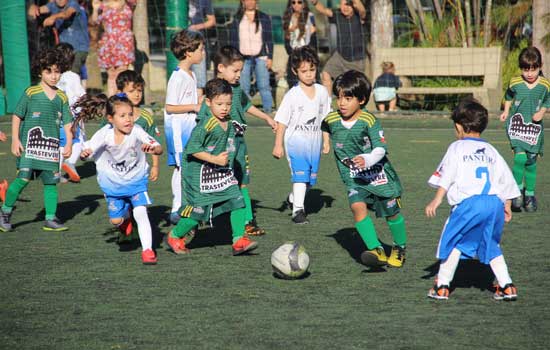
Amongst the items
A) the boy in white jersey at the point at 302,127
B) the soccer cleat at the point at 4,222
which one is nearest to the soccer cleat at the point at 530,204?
the boy in white jersey at the point at 302,127

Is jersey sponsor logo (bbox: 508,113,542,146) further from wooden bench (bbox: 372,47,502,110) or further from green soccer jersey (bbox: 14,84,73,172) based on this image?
wooden bench (bbox: 372,47,502,110)

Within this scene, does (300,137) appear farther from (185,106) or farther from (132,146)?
(132,146)

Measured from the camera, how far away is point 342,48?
17703 mm

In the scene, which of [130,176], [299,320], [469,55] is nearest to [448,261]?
[299,320]

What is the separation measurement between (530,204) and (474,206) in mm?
3441

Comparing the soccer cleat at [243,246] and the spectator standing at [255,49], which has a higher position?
the spectator standing at [255,49]

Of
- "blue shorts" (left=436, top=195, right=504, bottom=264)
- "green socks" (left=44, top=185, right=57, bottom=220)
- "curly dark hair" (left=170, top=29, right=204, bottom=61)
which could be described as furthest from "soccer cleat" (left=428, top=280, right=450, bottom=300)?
"green socks" (left=44, top=185, right=57, bottom=220)

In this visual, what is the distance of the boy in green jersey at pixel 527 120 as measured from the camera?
887 centimetres

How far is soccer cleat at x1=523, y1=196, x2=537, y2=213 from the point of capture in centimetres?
877

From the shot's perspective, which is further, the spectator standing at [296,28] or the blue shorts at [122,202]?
the spectator standing at [296,28]

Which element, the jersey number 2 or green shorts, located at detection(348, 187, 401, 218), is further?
green shorts, located at detection(348, 187, 401, 218)

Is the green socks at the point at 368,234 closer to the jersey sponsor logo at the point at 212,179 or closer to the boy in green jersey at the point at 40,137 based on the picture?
the jersey sponsor logo at the point at 212,179

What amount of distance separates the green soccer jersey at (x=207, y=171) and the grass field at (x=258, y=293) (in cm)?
48

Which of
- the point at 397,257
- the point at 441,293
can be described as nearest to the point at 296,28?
the point at 397,257
